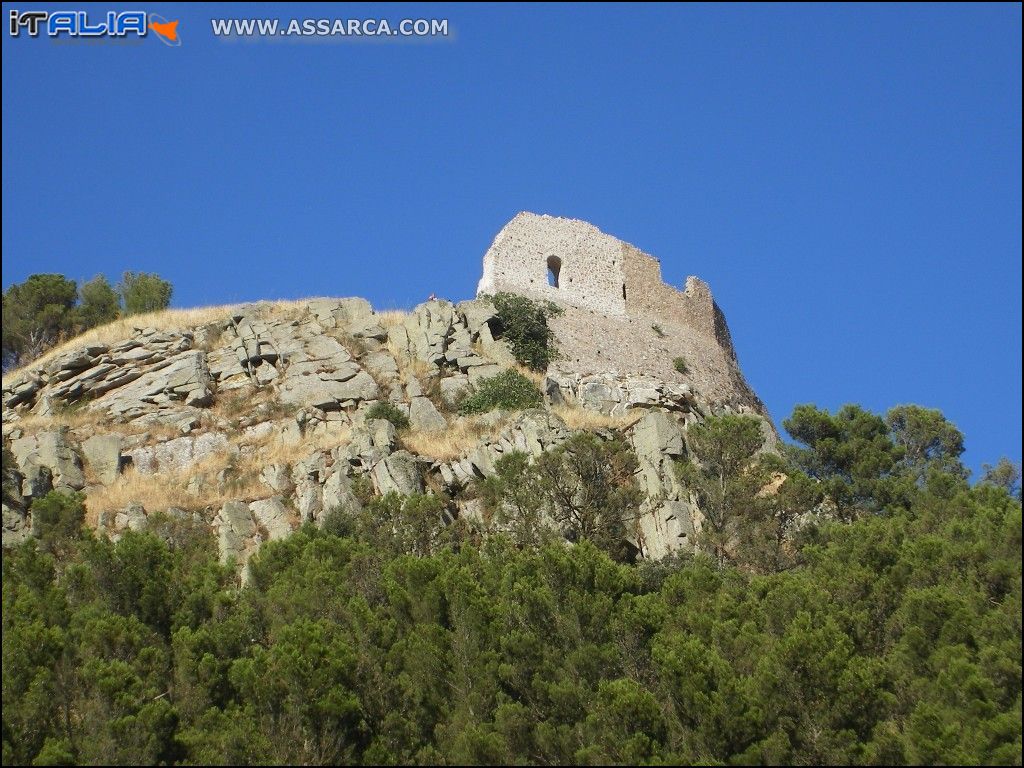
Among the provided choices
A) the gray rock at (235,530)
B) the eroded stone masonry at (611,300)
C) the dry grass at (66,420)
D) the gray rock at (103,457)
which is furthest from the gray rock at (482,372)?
the dry grass at (66,420)

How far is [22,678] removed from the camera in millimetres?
17641

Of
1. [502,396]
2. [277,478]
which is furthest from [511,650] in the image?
[502,396]

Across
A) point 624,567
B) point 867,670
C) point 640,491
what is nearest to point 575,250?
point 640,491

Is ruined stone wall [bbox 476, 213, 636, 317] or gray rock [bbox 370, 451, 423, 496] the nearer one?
gray rock [bbox 370, 451, 423, 496]

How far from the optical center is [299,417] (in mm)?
32094

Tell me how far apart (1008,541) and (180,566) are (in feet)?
41.4

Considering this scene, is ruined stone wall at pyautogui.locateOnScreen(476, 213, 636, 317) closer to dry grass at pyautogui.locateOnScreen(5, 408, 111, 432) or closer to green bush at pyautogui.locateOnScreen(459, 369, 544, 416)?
green bush at pyautogui.locateOnScreen(459, 369, 544, 416)

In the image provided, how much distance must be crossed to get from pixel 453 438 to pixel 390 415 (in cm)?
168

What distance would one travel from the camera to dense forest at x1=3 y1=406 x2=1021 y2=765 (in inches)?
671

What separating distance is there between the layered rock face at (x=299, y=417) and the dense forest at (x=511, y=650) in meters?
2.91

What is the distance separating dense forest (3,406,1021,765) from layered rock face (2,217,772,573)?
2.91 m

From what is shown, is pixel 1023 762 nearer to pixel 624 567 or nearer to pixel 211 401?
pixel 624 567

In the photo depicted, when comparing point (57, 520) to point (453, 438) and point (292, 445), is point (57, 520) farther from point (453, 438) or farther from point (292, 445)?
point (453, 438)

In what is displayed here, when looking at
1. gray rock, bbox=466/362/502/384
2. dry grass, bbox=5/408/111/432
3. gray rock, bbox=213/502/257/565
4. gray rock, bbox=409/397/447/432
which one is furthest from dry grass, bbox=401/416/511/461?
dry grass, bbox=5/408/111/432
